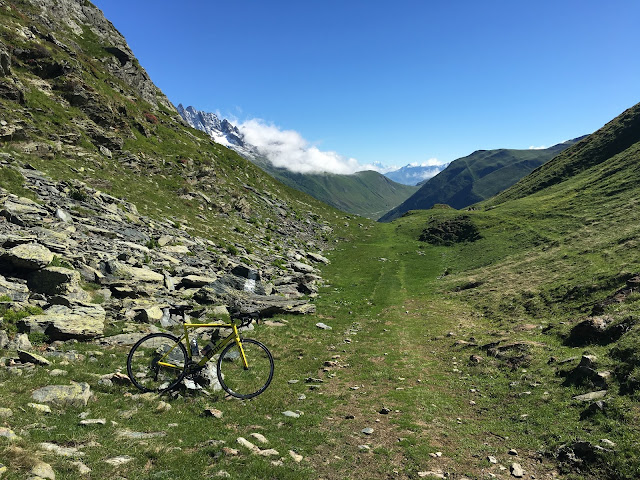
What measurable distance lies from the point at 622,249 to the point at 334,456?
38.3 m

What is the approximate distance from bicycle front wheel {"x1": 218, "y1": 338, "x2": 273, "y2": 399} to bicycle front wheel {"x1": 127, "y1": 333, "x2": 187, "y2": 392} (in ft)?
5.45

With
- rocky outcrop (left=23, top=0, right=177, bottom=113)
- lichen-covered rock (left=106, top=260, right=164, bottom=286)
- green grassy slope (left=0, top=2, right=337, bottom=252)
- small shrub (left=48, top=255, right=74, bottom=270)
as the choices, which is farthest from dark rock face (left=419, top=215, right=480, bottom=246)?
rocky outcrop (left=23, top=0, right=177, bottom=113)

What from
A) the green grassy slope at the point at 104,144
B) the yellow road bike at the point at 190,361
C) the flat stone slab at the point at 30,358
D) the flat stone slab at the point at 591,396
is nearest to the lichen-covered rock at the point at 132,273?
A: the flat stone slab at the point at 30,358

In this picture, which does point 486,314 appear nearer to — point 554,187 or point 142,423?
point 142,423

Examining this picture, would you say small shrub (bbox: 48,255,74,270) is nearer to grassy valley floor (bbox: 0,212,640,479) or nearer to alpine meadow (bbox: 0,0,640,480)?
alpine meadow (bbox: 0,0,640,480)

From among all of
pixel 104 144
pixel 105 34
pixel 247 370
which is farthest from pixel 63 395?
pixel 105 34

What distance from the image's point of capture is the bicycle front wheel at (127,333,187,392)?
12.6m

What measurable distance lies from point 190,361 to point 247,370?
2.41 meters

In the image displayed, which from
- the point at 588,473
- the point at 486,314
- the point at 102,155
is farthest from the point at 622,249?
the point at 102,155

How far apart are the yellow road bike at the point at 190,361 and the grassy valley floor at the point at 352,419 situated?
0.66 meters

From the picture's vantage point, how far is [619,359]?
1489cm

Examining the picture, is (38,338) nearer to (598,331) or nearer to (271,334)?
(271,334)

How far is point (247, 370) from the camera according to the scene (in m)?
14.0

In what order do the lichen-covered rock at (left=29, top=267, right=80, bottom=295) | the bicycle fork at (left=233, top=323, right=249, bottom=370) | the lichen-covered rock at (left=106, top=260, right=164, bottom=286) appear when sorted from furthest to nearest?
the lichen-covered rock at (left=106, top=260, right=164, bottom=286)
the lichen-covered rock at (left=29, top=267, right=80, bottom=295)
the bicycle fork at (left=233, top=323, right=249, bottom=370)
